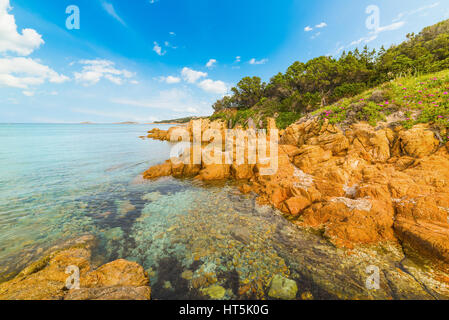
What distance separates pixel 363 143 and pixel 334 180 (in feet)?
12.8

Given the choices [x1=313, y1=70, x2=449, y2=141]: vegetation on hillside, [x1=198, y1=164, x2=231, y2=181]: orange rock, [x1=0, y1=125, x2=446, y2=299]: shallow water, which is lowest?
[x1=0, y1=125, x2=446, y2=299]: shallow water

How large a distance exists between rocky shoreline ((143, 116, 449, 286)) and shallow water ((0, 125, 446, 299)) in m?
0.84

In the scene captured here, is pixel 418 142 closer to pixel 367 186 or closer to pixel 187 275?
pixel 367 186

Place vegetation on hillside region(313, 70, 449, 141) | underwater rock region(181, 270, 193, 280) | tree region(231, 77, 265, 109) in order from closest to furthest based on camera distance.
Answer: underwater rock region(181, 270, 193, 280)
vegetation on hillside region(313, 70, 449, 141)
tree region(231, 77, 265, 109)

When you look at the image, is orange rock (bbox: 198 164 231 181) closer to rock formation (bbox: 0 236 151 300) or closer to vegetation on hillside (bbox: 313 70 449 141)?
rock formation (bbox: 0 236 151 300)

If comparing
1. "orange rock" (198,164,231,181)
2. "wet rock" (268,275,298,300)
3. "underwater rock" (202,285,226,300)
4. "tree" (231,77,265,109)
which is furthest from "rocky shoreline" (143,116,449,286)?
"tree" (231,77,265,109)

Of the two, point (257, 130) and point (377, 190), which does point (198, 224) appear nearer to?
point (377, 190)

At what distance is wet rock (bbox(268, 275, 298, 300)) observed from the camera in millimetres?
4219

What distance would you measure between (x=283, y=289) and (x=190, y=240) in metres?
3.80

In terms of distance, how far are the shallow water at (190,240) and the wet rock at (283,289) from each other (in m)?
0.20

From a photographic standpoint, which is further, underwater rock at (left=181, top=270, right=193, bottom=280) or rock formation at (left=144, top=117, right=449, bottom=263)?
rock formation at (left=144, top=117, right=449, bottom=263)

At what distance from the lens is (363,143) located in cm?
989

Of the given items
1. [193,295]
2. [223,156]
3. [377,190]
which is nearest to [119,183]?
[223,156]

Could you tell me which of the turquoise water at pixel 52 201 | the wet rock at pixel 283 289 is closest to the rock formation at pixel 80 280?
the turquoise water at pixel 52 201
